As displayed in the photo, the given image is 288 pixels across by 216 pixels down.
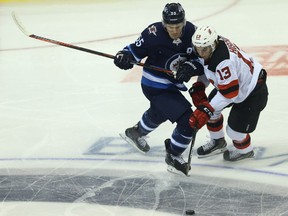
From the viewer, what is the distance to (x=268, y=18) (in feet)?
21.2

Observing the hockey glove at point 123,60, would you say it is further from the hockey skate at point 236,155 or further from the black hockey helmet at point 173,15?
the hockey skate at point 236,155

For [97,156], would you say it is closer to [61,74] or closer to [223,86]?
[223,86]

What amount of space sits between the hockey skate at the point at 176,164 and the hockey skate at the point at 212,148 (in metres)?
0.21

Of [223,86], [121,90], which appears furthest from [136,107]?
[223,86]

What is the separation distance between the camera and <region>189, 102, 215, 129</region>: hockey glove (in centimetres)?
314

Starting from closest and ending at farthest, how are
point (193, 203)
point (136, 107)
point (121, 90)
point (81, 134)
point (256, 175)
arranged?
point (193, 203) < point (256, 175) < point (81, 134) < point (136, 107) < point (121, 90)

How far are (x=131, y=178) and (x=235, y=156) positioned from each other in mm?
555

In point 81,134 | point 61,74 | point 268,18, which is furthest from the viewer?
point 268,18

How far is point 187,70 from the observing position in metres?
3.22

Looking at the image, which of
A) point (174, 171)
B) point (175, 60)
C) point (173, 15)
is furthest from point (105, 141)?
point (173, 15)

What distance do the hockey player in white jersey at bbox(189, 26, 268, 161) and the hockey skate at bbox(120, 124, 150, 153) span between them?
0.30 m

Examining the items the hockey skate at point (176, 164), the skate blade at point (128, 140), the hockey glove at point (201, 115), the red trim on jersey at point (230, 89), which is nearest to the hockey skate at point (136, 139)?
the skate blade at point (128, 140)

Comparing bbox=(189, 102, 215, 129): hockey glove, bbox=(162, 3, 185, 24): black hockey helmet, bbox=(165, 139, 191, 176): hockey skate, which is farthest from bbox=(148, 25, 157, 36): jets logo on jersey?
bbox=(165, 139, 191, 176): hockey skate

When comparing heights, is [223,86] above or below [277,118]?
above
